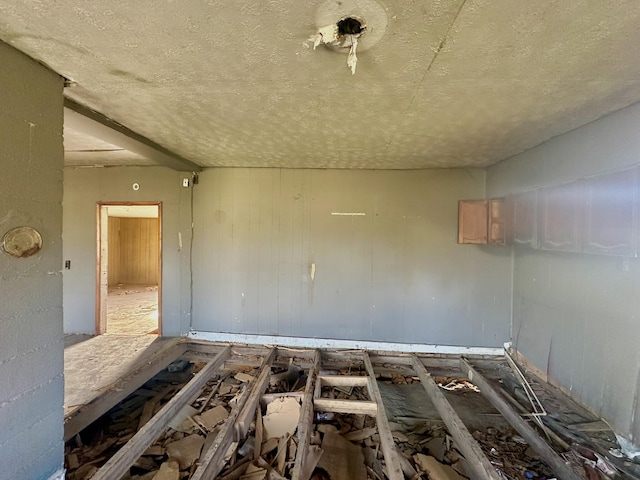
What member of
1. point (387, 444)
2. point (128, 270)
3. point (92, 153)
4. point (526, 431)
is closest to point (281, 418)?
point (387, 444)

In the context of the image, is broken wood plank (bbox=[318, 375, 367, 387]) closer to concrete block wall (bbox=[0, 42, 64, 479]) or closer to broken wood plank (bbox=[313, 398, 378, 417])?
broken wood plank (bbox=[313, 398, 378, 417])

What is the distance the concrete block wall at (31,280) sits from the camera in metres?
1.49

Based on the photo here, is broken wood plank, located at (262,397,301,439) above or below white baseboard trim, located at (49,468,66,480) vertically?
below

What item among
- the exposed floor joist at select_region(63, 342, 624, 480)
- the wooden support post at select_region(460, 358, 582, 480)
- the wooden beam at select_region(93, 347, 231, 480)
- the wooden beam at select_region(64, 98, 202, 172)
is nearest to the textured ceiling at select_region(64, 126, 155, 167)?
the wooden beam at select_region(64, 98, 202, 172)

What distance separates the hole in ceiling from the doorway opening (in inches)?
150

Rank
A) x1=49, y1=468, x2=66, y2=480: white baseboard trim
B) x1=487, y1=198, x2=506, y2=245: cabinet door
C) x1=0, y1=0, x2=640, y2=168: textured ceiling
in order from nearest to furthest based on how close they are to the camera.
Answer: x1=0, y1=0, x2=640, y2=168: textured ceiling → x1=49, y1=468, x2=66, y2=480: white baseboard trim → x1=487, y1=198, x2=506, y2=245: cabinet door

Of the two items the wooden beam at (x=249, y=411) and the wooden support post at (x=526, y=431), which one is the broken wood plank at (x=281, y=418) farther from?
the wooden support post at (x=526, y=431)

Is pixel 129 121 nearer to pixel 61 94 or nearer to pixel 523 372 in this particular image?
pixel 61 94

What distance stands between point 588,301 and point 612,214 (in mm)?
808

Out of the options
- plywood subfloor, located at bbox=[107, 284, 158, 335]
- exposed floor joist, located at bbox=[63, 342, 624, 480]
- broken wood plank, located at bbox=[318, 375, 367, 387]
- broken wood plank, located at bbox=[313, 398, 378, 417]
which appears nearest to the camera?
exposed floor joist, located at bbox=[63, 342, 624, 480]

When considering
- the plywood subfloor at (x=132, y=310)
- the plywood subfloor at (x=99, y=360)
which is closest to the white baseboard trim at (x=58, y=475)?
the plywood subfloor at (x=99, y=360)

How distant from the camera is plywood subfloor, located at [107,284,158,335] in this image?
4.59 metres

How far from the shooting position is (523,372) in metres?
3.33

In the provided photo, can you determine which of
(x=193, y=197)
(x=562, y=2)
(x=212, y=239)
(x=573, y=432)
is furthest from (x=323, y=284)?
(x=562, y=2)
